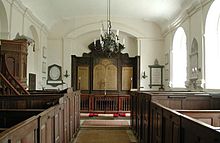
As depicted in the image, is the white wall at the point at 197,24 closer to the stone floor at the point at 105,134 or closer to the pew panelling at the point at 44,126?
the stone floor at the point at 105,134

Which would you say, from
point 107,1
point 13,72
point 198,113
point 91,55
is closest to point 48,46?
point 91,55

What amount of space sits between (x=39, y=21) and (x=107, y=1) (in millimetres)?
2911

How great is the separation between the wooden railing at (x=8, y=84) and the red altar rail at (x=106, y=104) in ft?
16.9

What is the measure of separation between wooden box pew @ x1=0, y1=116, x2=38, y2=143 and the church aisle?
4091 mm

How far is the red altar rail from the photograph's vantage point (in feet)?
36.9

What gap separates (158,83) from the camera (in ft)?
45.1

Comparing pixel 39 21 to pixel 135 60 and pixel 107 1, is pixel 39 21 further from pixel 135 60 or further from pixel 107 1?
pixel 135 60

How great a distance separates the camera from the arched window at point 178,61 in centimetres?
1170

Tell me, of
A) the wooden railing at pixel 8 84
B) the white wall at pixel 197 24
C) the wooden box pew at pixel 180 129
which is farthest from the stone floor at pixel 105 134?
the white wall at pixel 197 24

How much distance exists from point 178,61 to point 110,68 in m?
3.65

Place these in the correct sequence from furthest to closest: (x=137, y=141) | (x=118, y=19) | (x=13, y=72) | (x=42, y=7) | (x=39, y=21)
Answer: (x=118, y=19)
(x=39, y=21)
(x=42, y=7)
(x=13, y=72)
(x=137, y=141)

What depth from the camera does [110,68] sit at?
14.2m

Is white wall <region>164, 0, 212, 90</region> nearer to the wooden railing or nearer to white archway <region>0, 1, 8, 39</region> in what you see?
the wooden railing

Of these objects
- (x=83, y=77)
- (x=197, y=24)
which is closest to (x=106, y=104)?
(x=83, y=77)
